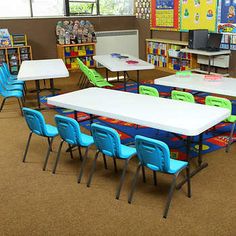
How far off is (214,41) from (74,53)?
159 inches

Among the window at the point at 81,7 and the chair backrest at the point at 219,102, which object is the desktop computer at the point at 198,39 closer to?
the window at the point at 81,7

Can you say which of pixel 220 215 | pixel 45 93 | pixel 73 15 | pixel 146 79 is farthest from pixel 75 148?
pixel 73 15

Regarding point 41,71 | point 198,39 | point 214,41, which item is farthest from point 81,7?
point 41,71

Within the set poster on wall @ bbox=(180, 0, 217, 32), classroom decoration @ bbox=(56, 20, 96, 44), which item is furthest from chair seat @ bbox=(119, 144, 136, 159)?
classroom decoration @ bbox=(56, 20, 96, 44)

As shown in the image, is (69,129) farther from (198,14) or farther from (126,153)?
(198,14)

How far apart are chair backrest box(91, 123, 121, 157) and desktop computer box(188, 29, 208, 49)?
18.3 ft

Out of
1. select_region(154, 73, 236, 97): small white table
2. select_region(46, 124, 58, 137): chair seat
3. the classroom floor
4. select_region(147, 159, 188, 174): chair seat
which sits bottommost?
the classroom floor

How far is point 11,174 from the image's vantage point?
3781 mm

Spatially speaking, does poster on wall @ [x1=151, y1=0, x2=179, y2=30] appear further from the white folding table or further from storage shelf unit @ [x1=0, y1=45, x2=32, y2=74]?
the white folding table

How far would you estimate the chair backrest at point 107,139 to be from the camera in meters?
3.11

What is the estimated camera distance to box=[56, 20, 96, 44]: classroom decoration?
9.71 metres

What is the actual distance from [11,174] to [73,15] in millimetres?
7465

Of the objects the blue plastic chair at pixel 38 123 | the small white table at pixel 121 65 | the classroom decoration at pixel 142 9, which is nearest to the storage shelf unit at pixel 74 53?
the classroom decoration at pixel 142 9

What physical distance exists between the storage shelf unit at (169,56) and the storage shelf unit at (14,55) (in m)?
3.58
